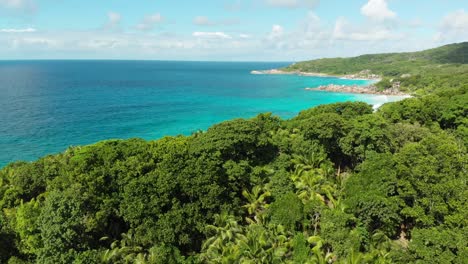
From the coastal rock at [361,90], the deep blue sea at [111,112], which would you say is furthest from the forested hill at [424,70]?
the deep blue sea at [111,112]

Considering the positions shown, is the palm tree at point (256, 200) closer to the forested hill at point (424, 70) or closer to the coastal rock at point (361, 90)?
the forested hill at point (424, 70)

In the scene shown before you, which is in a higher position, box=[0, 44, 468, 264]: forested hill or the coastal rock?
the coastal rock

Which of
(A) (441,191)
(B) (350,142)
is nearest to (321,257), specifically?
(A) (441,191)

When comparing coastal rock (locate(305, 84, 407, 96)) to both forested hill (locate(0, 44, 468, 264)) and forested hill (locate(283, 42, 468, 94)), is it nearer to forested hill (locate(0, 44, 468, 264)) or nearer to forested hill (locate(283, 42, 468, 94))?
forested hill (locate(283, 42, 468, 94))

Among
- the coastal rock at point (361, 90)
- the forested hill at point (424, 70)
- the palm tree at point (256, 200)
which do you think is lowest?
the palm tree at point (256, 200)

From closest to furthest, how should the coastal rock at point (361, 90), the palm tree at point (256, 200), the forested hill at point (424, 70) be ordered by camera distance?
the palm tree at point (256, 200)
the forested hill at point (424, 70)
the coastal rock at point (361, 90)

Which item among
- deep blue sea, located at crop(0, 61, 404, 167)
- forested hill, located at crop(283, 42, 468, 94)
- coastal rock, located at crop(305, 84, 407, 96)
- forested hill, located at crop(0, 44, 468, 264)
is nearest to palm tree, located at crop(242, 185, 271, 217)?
forested hill, located at crop(0, 44, 468, 264)

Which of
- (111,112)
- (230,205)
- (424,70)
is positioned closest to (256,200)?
(230,205)

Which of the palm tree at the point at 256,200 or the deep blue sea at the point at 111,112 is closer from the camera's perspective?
the palm tree at the point at 256,200
